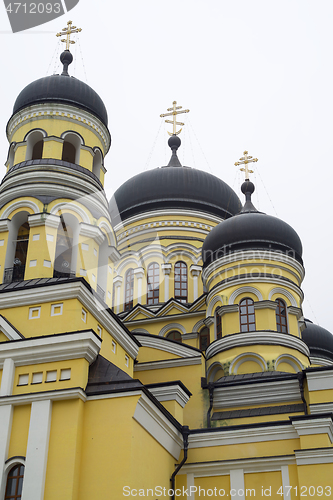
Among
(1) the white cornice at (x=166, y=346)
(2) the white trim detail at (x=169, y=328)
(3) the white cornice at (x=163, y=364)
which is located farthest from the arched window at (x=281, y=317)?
(2) the white trim detail at (x=169, y=328)

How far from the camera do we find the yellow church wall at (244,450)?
33.4ft

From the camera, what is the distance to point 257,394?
1262 cm

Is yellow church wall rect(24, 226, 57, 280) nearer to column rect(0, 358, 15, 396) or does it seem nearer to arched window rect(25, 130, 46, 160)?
column rect(0, 358, 15, 396)

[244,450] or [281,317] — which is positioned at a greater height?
[281,317]

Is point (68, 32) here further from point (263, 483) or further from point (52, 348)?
point (263, 483)

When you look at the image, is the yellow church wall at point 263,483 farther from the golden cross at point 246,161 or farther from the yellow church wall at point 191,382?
the golden cross at point 246,161

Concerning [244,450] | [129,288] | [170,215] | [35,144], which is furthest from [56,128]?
[244,450]

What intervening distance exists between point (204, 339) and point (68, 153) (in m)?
5.76

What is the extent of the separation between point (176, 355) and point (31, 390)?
5.09 metres

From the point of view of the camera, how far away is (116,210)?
19609mm

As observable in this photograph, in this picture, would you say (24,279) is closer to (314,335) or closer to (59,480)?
(59,480)

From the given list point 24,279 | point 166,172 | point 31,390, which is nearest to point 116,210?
point 166,172

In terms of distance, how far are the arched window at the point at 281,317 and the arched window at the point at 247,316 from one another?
559mm

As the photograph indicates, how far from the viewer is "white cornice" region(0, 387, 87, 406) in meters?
8.94
